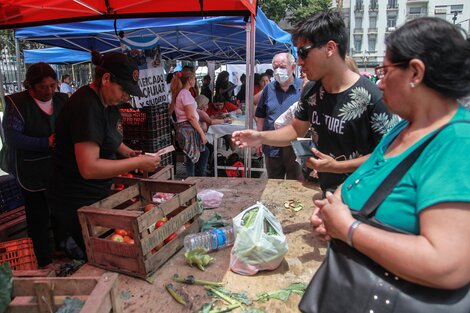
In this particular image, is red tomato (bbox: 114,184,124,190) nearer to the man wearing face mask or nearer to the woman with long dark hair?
the woman with long dark hair

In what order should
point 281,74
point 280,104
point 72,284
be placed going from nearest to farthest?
point 72,284, point 281,74, point 280,104

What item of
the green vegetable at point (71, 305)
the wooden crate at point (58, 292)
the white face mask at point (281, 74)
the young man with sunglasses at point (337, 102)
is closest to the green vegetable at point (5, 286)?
the wooden crate at point (58, 292)

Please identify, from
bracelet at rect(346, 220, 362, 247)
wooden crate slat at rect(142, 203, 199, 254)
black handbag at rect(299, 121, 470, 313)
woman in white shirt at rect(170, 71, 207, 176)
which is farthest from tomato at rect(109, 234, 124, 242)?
woman in white shirt at rect(170, 71, 207, 176)

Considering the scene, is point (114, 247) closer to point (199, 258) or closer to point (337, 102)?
point (199, 258)

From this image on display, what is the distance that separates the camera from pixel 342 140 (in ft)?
7.37

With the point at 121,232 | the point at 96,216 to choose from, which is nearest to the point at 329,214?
the point at 96,216

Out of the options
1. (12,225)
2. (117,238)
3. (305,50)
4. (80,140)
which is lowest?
(12,225)

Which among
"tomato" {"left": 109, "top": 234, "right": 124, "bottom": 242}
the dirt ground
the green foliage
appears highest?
the green foliage

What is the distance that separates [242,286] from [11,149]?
2872mm

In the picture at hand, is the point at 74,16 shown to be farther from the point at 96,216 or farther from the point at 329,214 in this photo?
the point at 329,214

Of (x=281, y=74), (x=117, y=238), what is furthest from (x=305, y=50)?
(x=281, y=74)

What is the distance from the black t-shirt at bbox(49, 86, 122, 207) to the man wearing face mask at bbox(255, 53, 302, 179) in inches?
106

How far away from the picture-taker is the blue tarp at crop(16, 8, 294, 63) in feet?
19.5

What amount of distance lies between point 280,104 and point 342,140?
2.63 m
